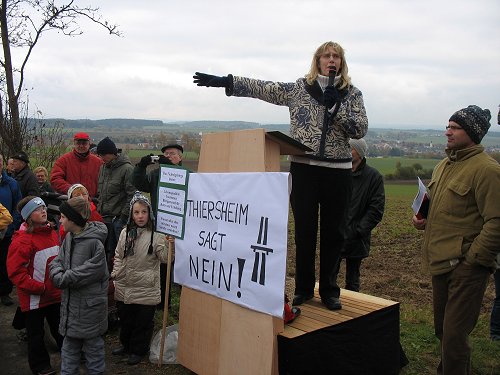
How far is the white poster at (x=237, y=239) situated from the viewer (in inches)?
130

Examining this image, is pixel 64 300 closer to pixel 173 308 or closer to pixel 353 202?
pixel 173 308

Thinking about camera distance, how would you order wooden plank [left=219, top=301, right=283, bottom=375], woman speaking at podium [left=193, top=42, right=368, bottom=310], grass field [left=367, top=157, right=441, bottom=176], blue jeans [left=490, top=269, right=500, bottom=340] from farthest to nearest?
grass field [left=367, top=157, right=441, bottom=176] → blue jeans [left=490, top=269, right=500, bottom=340] → woman speaking at podium [left=193, top=42, right=368, bottom=310] → wooden plank [left=219, top=301, right=283, bottom=375]

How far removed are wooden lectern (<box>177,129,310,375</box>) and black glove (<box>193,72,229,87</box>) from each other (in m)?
0.42

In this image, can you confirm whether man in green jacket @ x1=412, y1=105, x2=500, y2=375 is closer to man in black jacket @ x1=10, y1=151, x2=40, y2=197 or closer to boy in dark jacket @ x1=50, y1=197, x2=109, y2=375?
boy in dark jacket @ x1=50, y1=197, x2=109, y2=375

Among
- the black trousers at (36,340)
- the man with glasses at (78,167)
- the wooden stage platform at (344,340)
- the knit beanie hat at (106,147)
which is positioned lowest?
the black trousers at (36,340)

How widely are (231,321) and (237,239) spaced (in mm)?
665

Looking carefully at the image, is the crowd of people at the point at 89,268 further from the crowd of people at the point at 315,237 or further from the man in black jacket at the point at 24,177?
the man in black jacket at the point at 24,177

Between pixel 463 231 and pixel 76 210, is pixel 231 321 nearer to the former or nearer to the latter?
pixel 76 210

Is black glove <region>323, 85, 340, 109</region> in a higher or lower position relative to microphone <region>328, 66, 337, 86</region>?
lower

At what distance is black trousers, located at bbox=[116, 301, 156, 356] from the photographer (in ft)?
15.4

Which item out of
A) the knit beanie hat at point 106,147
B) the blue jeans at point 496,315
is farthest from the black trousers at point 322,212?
the knit beanie hat at point 106,147

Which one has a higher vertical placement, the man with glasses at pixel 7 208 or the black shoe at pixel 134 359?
the man with glasses at pixel 7 208

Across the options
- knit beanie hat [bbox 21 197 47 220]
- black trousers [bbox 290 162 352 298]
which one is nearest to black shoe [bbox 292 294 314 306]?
black trousers [bbox 290 162 352 298]

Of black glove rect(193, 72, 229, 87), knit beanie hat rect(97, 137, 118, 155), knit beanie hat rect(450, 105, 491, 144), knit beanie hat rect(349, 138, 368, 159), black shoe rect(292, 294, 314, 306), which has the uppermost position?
black glove rect(193, 72, 229, 87)
